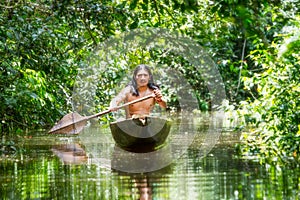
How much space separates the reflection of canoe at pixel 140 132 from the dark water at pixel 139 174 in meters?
0.18

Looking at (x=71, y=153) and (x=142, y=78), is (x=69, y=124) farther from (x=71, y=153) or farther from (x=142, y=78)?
(x=142, y=78)

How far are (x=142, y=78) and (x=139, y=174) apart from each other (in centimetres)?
346

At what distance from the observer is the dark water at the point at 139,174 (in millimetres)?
6086

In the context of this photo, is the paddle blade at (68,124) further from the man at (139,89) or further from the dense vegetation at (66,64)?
the man at (139,89)

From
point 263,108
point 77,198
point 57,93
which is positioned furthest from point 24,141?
point 77,198

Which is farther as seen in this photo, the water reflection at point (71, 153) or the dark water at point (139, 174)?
the water reflection at point (71, 153)

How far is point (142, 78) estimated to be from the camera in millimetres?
10586

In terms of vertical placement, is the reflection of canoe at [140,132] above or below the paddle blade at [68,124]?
below

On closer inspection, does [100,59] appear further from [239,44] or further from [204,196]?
[239,44]

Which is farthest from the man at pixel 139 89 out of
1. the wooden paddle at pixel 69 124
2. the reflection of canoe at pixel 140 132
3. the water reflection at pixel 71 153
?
the water reflection at pixel 71 153

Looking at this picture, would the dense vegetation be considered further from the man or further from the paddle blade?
the man

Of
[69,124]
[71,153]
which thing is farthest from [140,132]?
[69,124]

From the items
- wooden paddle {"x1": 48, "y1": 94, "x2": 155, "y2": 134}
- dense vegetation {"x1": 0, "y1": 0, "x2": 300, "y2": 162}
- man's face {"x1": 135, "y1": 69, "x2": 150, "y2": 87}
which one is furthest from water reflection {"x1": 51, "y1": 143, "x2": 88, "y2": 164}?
man's face {"x1": 135, "y1": 69, "x2": 150, "y2": 87}

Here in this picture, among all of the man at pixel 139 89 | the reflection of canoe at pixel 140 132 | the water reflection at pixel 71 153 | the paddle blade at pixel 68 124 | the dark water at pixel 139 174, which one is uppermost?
the man at pixel 139 89
